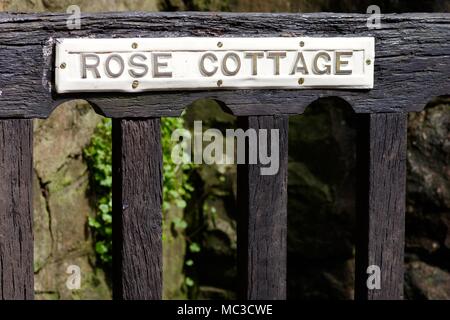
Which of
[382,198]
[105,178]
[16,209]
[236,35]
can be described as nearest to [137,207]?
[16,209]

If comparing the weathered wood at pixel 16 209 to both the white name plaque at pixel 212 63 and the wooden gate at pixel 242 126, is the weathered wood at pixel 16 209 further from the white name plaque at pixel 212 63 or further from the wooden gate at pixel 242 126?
the white name plaque at pixel 212 63

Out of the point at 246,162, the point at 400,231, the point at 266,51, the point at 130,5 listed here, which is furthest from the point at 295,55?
the point at 130,5

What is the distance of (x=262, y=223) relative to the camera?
2.11 metres

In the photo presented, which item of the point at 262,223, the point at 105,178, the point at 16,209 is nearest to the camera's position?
the point at 16,209

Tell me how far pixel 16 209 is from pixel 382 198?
2.55 ft

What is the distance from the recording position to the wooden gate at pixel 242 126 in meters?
1.94

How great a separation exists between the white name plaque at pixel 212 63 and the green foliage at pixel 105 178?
84 cm

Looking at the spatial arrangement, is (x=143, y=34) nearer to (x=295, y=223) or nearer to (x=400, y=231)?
(x=400, y=231)

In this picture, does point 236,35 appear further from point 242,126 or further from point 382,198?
point 382,198

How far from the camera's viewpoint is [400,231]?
2.21 meters

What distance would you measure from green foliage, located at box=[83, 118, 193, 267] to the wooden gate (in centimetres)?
76

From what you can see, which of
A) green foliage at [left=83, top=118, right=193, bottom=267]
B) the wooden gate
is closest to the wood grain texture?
the wooden gate

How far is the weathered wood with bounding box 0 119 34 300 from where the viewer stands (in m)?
1.95
